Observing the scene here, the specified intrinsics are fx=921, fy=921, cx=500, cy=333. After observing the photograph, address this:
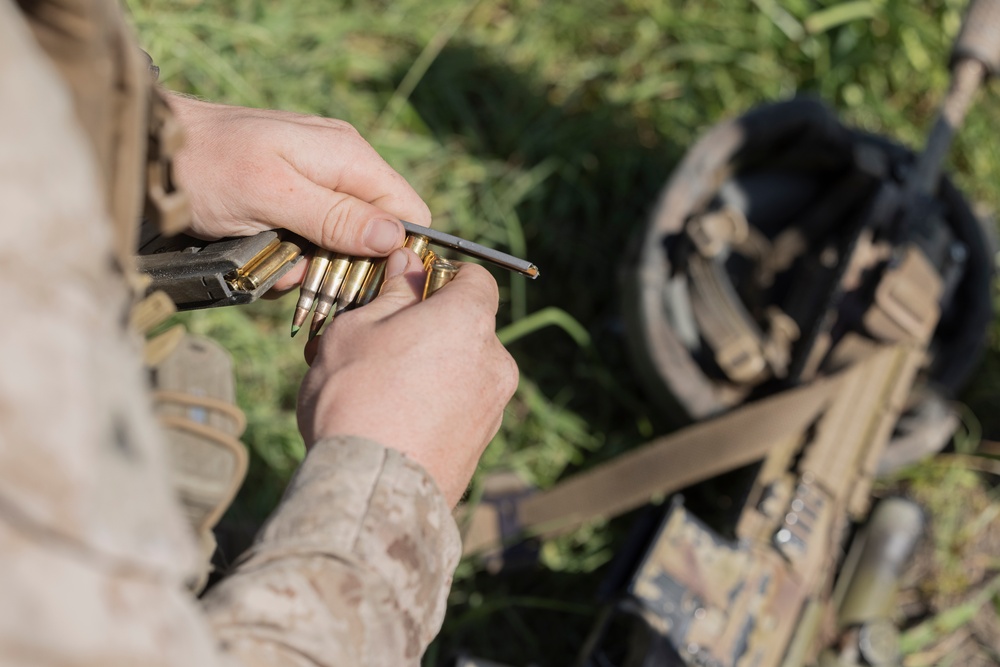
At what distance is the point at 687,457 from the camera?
3.05 metres

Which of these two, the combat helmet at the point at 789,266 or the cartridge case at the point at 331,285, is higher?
the cartridge case at the point at 331,285

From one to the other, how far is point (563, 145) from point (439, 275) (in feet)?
8.41

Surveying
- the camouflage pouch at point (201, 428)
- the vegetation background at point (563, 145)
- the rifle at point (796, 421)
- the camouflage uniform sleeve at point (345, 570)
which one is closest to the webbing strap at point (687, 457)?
the rifle at point (796, 421)

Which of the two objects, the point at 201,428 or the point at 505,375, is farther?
the point at 201,428

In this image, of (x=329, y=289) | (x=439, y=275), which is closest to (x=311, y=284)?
(x=329, y=289)

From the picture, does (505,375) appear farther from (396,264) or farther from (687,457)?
(687,457)

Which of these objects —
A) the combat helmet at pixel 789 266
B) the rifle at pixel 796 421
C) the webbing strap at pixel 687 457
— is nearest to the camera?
the rifle at pixel 796 421

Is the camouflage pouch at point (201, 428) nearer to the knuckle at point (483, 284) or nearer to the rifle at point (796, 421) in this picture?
the knuckle at point (483, 284)

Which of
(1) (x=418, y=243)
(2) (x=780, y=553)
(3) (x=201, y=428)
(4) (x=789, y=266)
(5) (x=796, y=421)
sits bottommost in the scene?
(2) (x=780, y=553)

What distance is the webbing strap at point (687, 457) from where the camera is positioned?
3029mm

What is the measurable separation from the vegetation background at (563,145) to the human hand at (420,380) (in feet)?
5.60

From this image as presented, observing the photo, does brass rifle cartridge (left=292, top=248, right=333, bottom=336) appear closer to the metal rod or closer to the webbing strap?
the metal rod

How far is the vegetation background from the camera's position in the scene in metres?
3.29

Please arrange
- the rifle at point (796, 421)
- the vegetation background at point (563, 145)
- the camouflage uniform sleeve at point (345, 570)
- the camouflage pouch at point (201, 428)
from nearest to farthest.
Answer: the camouflage uniform sleeve at point (345, 570) < the camouflage pouch at point (201, 428) < the rifle at point (796, 421) < the vegetation background at point (563, 145)
